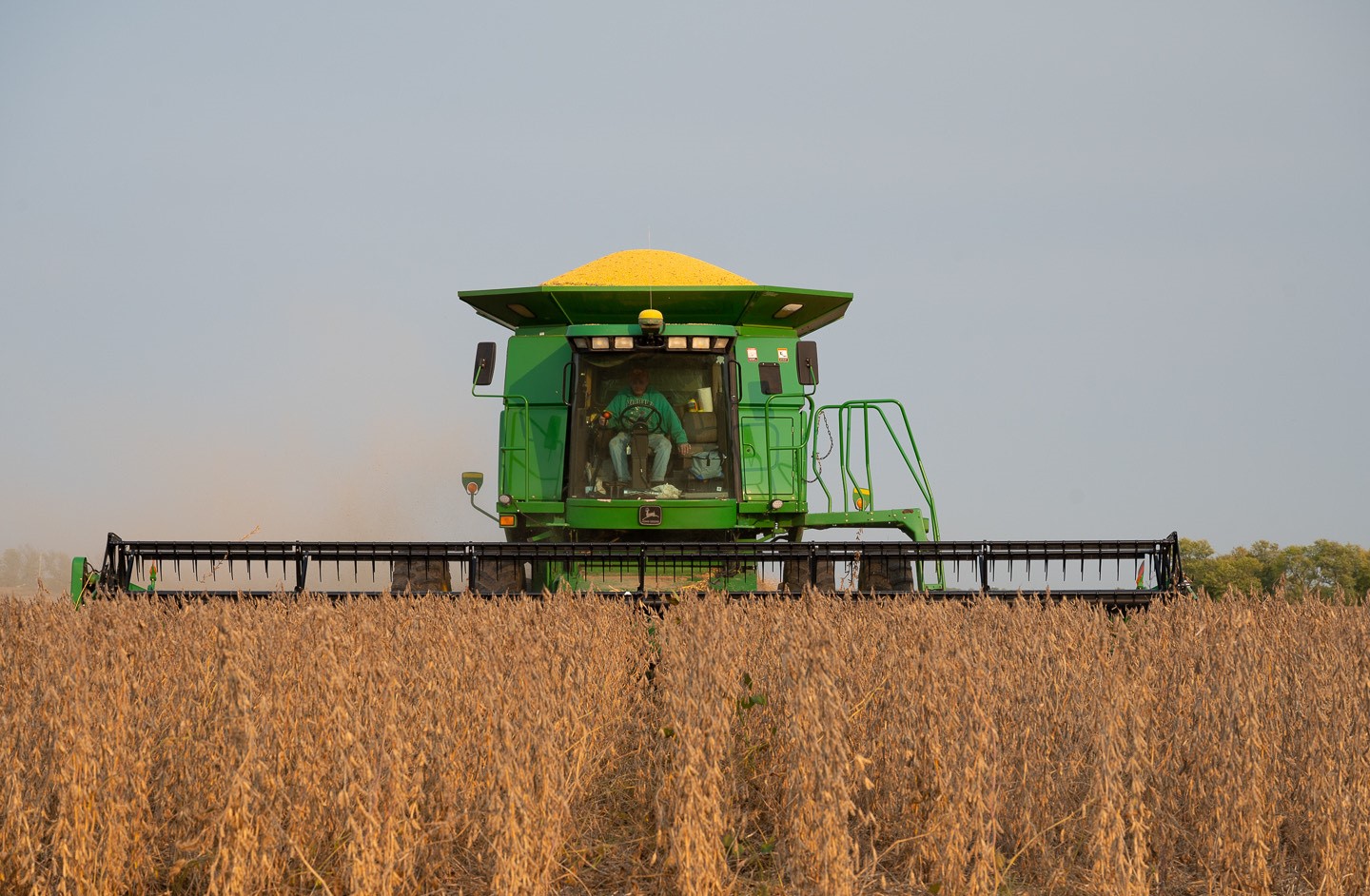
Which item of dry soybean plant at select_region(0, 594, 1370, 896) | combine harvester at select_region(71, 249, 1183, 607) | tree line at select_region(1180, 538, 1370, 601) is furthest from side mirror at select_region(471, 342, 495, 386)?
tree line at select_region(1180, 538, 1370, 601)

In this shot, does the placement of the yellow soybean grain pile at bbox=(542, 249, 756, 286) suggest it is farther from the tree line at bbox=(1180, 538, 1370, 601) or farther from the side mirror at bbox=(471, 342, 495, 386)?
the tree line at bbox=(1180, 538, 1370, 601)

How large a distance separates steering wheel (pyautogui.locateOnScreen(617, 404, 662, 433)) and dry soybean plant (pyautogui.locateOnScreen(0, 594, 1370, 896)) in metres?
3.63

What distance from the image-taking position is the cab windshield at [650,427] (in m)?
8.73

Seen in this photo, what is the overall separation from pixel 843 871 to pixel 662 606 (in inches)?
153

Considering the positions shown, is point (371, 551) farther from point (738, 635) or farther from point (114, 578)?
point (738, 635)

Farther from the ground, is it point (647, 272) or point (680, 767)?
point (647, 272)

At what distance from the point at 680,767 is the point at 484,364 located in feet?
18.2

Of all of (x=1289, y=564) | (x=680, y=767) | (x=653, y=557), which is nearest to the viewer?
(x=680, y=767)

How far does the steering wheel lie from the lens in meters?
8.86

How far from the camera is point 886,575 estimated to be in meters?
8.33

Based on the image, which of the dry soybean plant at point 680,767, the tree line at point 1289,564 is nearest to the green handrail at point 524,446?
the dry soybean plant at point 680,767

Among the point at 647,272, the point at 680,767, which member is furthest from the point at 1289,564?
the point at 680,767

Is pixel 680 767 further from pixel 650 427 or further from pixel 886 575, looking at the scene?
pixel 650 427

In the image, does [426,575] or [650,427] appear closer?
[426,575]
